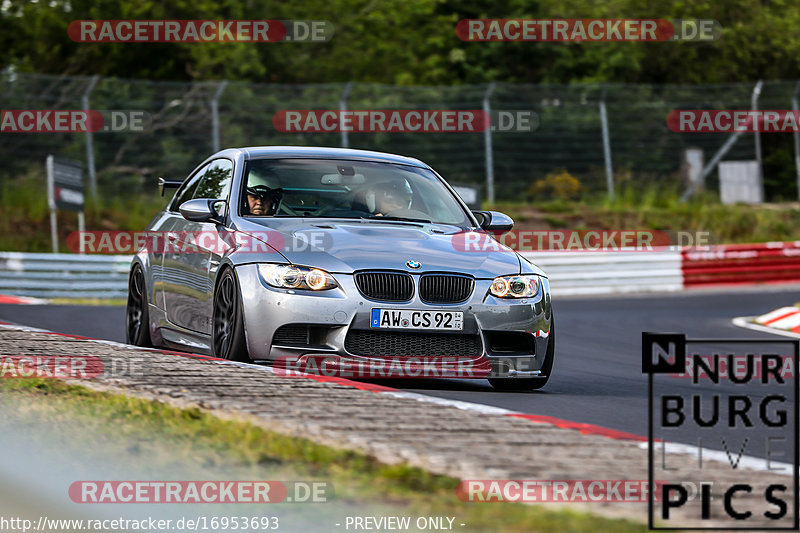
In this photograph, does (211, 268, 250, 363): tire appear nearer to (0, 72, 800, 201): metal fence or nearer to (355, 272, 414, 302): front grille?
(355, 272, 414, 302): front grille

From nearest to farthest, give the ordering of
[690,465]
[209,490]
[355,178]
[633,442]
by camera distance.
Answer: [209,490] < [690,465] < [633,442] < [355,178]

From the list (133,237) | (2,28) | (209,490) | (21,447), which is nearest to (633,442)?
(209,490)

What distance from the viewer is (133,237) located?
2453cm

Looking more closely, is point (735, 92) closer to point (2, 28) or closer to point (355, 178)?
point (2, 28)

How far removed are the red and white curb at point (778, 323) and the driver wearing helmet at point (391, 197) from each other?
8.20 meters

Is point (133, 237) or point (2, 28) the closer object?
point (133, 237)

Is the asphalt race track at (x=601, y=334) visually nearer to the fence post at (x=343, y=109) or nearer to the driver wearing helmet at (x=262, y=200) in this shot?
the driver wearing helmet at (x=262, y=200)

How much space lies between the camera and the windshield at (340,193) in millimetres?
8672

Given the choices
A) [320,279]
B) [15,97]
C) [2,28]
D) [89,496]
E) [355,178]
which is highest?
[2,28]

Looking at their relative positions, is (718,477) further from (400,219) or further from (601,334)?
(601,334)

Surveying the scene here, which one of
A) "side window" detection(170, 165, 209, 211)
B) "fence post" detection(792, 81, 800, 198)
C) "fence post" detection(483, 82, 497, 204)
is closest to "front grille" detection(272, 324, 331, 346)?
"side window" detection(170, 165, 209, 211)

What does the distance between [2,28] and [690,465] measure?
28.2m

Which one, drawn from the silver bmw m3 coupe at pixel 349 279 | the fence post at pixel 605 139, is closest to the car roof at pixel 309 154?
the silver bmw m3 coupe at pixel 349 279

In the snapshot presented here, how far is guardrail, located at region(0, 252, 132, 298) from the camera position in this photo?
20.2 meters
